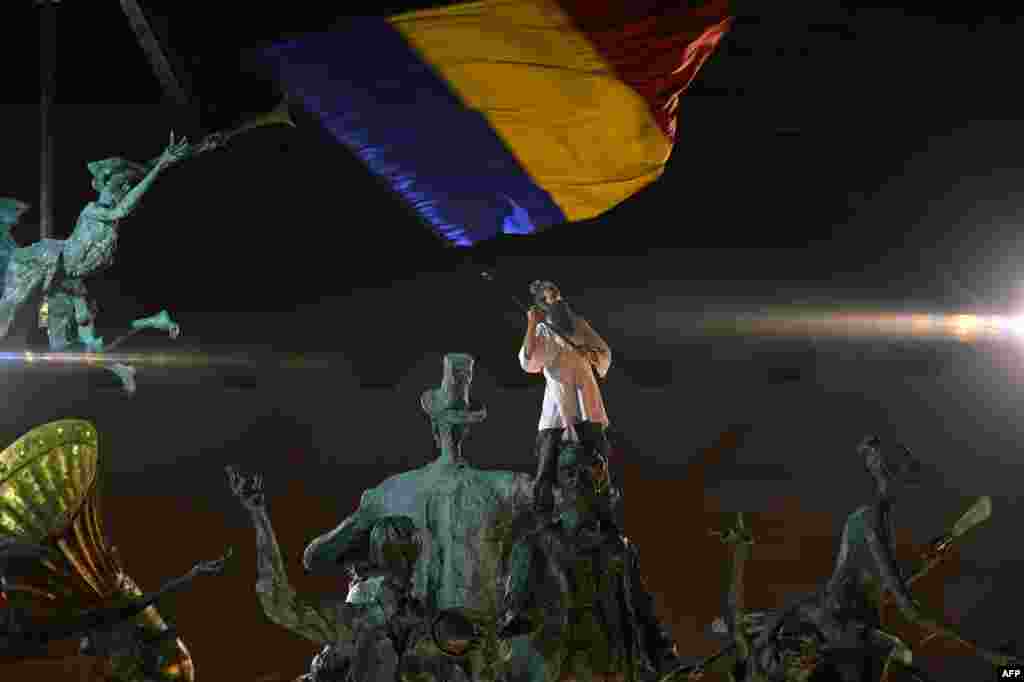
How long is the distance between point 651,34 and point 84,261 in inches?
139

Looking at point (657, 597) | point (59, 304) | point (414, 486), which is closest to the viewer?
point (414, 486)

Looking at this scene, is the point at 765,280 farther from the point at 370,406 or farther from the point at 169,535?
the point at 169,535

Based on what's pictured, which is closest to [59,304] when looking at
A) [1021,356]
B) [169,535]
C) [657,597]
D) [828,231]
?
[169,535]

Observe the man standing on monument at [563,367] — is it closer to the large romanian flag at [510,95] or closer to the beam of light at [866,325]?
the large romanian flag at [510,95]

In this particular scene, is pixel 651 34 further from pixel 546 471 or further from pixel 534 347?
pixel 546 471

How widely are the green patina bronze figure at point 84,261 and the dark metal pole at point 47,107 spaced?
234 mm

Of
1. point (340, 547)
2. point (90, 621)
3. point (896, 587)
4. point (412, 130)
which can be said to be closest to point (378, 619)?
point (340, 547)

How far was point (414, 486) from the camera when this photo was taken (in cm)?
1119

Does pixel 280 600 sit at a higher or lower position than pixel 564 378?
lower

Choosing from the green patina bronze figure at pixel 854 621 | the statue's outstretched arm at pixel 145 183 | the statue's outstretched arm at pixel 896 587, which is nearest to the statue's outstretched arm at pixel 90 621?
the green patina bronze figure at pixel 854 621

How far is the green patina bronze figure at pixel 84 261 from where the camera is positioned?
12.5 m

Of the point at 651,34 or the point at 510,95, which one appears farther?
the point at 510,95

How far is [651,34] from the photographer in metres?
12.5

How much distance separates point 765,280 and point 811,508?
156cm
